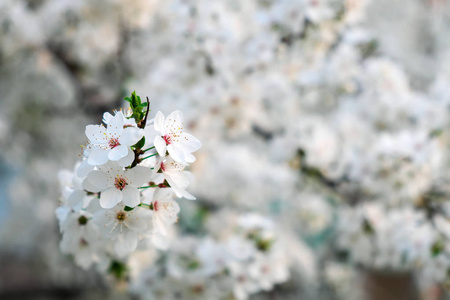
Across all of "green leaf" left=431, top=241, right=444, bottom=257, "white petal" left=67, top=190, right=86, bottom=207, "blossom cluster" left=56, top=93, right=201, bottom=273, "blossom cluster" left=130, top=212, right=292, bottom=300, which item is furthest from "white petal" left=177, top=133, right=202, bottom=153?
"green leaf" left=431, top=241, right=444, bottom=257

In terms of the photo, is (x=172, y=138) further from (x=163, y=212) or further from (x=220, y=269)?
(x=220, y=269)

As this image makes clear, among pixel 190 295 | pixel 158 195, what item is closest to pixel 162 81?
pixel 190 295

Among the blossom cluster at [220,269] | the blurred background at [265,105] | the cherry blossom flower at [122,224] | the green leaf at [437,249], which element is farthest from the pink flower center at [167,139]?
the green leaf at [437,249]

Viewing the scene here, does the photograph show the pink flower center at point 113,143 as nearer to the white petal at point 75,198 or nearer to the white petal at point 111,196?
the white petal at point 111,196

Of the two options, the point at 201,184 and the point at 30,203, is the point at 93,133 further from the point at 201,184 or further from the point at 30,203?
the point at 30,203

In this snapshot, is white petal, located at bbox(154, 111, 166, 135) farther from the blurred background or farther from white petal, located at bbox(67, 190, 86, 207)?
the blurred background

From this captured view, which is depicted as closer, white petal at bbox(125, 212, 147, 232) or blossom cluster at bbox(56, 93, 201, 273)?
blossom cluster at bbox(56, 93, 201, 273)
